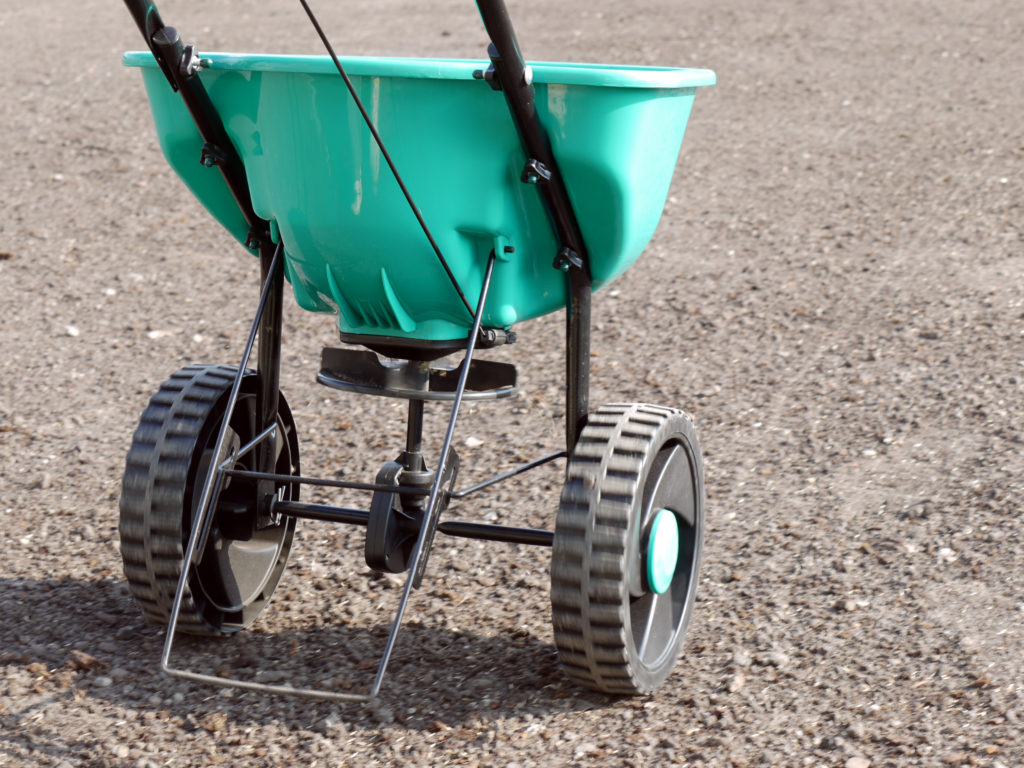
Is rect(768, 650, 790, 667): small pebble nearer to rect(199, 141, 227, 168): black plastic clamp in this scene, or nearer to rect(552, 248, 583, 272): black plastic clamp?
rect(552, 248, 583, 272): black plastic clamp

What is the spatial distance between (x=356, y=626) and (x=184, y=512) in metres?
0.54

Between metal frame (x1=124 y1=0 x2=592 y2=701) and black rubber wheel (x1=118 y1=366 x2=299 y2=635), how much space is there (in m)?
0.05

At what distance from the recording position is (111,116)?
24.2ft

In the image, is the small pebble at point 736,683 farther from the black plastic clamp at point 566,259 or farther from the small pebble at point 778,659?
the black plastic clamp at point 566,259

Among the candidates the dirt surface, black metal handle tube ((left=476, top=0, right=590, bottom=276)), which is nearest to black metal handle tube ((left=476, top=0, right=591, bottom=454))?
black metal handle tube ((left=476, top=0, right=590, bottom=276))

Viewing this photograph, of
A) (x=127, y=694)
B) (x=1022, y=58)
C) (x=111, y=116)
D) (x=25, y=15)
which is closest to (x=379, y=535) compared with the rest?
(x=127, y=694)

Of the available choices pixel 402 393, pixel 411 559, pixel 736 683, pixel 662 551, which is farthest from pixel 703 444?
pixel 411 559

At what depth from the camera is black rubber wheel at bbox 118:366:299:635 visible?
2414 millimetres

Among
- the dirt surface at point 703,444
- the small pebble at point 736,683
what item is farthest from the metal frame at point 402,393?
the small pebble at point 736,683

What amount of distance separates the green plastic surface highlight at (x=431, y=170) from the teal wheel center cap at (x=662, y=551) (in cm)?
48

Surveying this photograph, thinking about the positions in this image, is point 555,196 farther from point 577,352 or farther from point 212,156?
point 212,156

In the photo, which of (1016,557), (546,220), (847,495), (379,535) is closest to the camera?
(546,220)

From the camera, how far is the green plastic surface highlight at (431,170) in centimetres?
204

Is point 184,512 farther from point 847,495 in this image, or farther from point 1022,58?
point 1022,58
